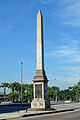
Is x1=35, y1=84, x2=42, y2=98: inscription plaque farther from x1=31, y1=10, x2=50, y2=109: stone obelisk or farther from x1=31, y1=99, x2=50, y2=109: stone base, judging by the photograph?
x1=31, y1=99, x2=50, y2=109: stone base

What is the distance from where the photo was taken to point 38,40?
3142 centimetres

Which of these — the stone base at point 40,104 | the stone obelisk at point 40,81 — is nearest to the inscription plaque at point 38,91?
the stone obelisk at point 40,81

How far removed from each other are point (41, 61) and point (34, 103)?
5802 mm

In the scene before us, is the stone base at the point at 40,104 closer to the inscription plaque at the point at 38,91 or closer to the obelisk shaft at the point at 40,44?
the inscription plaque at the point at 38,91

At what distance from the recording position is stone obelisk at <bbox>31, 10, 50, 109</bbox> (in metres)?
29.2

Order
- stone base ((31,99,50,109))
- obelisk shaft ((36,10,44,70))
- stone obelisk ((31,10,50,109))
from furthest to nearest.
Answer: obelisk shaft ((36,10,44,70)) < stone obelisk ((31,10,50,109)) < stone base ((31,99,50,109))

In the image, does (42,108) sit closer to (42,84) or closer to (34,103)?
(34,103)

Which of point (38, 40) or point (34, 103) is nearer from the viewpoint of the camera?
point (34, 103)

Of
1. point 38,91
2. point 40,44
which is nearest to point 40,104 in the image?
point 38,91

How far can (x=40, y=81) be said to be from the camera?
29562 millimetres

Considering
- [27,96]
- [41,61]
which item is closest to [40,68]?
[41,61]

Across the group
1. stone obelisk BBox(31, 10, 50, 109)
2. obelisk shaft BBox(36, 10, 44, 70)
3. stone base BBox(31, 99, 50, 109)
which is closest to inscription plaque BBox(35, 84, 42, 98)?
stone obelisk BBox(31, 10, 50, 109)

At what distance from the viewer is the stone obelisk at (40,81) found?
29.2 metres

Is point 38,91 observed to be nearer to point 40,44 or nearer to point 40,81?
point 40,81
